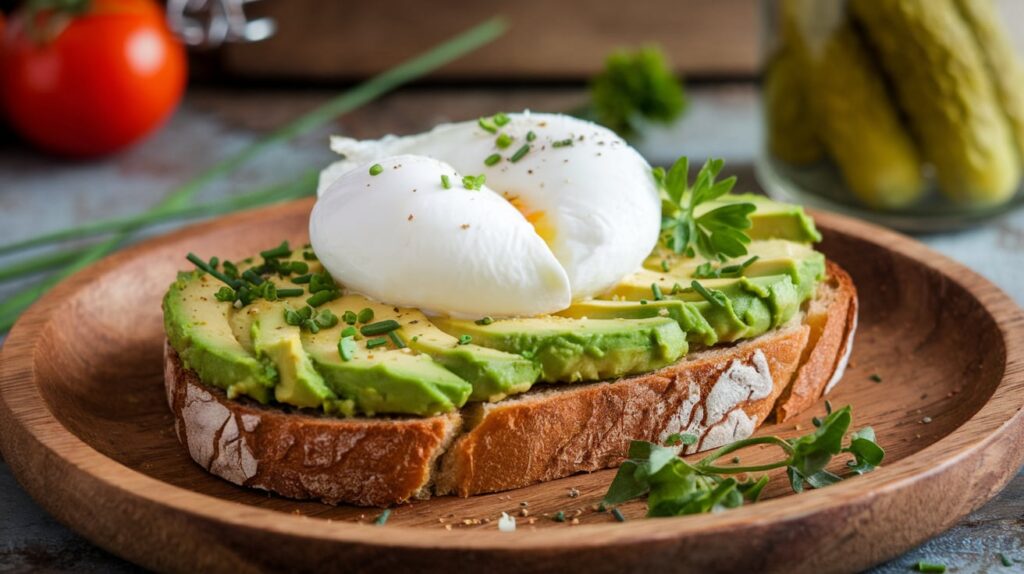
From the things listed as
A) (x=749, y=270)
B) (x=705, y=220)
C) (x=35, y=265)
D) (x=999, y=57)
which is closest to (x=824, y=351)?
(x=749, y=270)

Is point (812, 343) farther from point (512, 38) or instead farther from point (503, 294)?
point (512, 38)

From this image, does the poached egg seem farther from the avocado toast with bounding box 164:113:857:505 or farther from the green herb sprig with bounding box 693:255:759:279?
the green herb sprig with bounding box 693:255:759:279

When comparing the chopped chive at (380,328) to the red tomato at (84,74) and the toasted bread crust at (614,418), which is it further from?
the red tomato at (84,74)

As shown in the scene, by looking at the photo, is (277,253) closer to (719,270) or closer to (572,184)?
(572,184)

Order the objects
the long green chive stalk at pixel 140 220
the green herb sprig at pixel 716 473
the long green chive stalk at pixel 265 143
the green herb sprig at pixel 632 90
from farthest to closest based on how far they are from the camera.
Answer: the green herb sprig at pixel 632 90
the long green chive stalk at pixel 140 220
the long green chive stalk at pixel 265 143
the green herb sprig at pixel 716 473

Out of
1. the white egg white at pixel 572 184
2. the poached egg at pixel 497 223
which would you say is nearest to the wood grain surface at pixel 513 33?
the white egg white at pixel 572 184

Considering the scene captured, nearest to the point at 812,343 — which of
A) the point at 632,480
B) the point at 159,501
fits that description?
the point at 632,480
